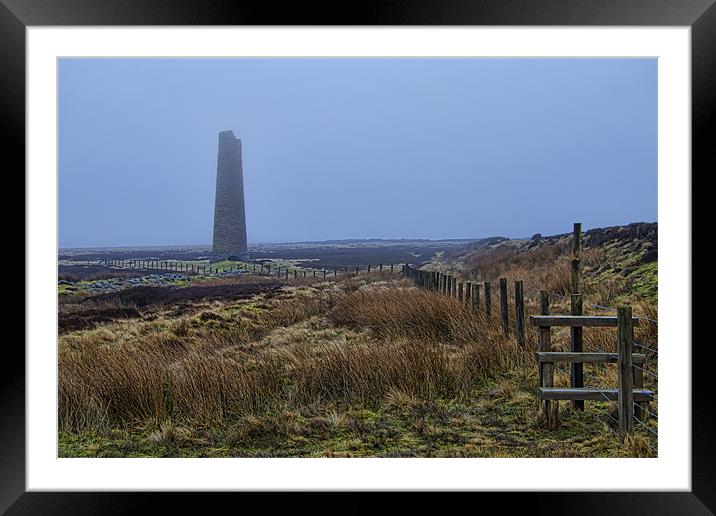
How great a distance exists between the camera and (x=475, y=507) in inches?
85.0

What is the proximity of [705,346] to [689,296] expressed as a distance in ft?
0.66

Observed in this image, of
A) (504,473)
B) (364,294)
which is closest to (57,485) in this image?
(504,473)

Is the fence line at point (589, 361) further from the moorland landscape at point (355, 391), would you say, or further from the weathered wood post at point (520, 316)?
the weathered wood post at point (520, 316)

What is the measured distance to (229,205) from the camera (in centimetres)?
1692

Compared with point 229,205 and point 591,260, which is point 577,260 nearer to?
point 591,260

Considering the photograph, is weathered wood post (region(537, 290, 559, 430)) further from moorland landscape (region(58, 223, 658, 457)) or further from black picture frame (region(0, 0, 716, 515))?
black picture frame (region(0, 0, 716, 515))

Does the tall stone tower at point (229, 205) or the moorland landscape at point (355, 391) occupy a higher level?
the tall stone tower at point (229, 205)

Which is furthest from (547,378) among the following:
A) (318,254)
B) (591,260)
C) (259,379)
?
(318,254)

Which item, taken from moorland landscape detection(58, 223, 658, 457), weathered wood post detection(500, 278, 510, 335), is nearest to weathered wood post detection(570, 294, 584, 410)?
moorland landscape detection(58, 223, 658, 457)

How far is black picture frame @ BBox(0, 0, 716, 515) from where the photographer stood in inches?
80.3

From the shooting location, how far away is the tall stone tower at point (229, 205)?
1691 centimetres

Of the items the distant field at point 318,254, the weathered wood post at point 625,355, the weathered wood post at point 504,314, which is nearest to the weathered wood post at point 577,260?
the weathered wood post at point 625,355
